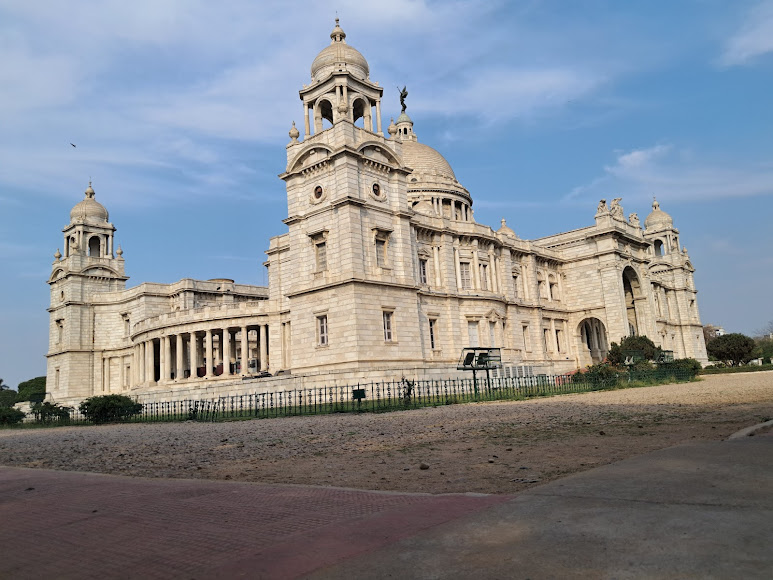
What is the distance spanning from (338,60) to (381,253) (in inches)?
521

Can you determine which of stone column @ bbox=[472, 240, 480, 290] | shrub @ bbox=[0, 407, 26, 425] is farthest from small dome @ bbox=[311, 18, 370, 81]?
shrub @ bbox=[0, 407, 26, 425]

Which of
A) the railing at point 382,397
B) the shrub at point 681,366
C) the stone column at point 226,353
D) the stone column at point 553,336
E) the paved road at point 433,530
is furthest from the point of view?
the stone column at point 553,336

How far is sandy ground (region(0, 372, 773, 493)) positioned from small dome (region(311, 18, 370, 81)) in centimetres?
2661

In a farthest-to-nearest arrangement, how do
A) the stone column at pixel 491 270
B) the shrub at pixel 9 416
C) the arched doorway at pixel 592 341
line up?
the arched doorway at pixel 592 341 < the stone column at pixel 491 270 < the shrub at pixel 9 416

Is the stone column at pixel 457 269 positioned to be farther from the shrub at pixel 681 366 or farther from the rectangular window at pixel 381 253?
the shrub at pixel 681 366

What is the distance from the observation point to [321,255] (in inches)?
1428

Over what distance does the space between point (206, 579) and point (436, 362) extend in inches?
1425

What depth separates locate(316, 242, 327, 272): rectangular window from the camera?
36.0 meters

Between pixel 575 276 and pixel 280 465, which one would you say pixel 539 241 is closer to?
pixel 575 276

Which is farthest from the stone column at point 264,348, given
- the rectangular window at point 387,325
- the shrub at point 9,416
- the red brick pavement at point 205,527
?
the red brick pavement at point 205,527

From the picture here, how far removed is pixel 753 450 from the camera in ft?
23.3

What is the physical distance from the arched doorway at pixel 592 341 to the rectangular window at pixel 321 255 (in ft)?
96.7

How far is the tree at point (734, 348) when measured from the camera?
46250 mm

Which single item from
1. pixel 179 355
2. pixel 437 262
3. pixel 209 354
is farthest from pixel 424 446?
pixel 179 355
